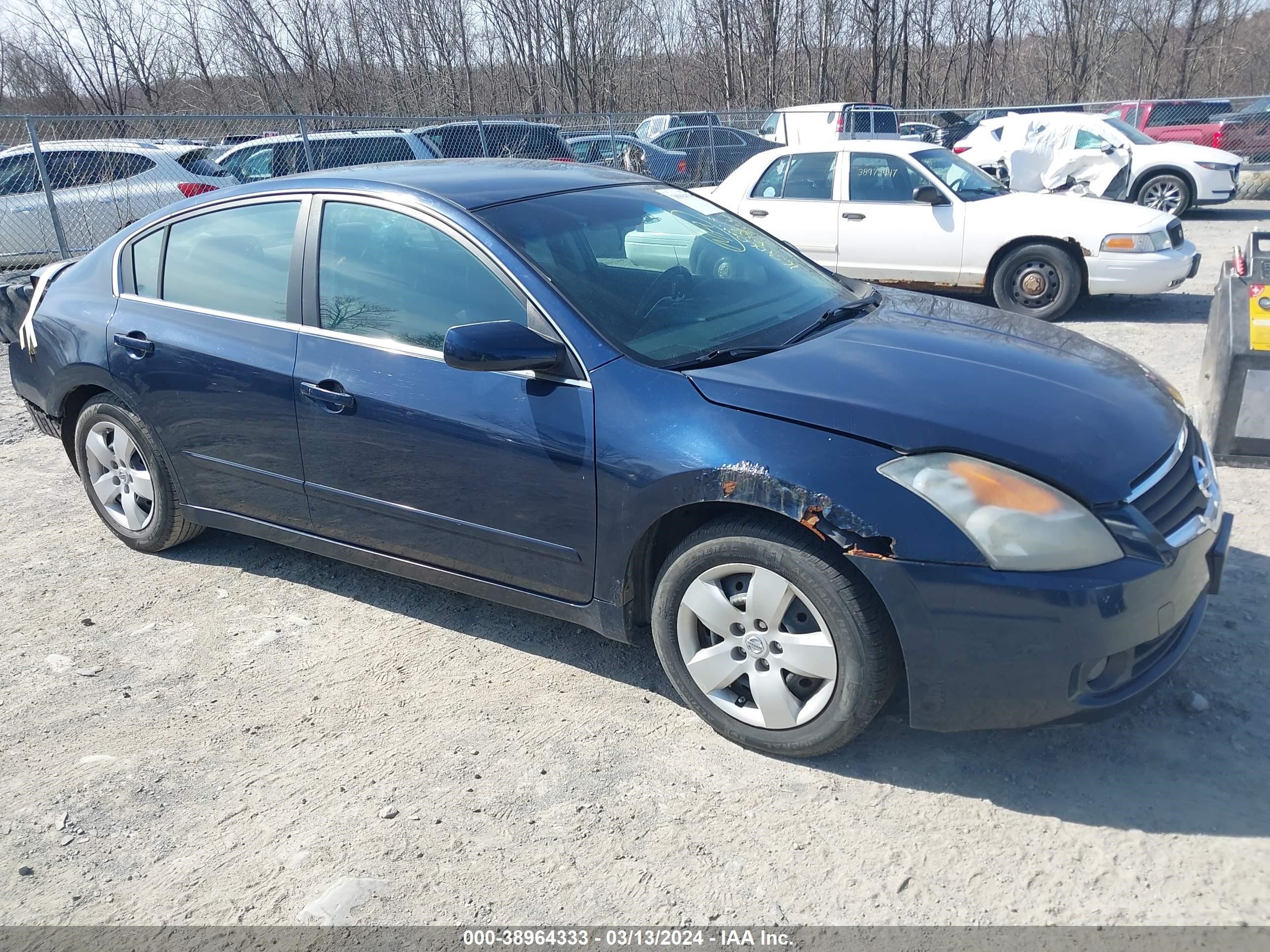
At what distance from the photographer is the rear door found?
3871 mm

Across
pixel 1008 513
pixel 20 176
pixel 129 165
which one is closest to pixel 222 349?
pixel 1008 513

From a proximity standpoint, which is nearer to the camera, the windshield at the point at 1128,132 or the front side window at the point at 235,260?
the front side window at the point at 235,260

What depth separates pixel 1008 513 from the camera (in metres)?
2.69

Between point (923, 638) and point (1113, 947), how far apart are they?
0.82 metres

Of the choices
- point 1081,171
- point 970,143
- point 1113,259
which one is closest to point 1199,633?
point 1113,259

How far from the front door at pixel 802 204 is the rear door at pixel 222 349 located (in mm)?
6432

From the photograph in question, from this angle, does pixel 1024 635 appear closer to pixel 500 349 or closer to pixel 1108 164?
pixel 500 349

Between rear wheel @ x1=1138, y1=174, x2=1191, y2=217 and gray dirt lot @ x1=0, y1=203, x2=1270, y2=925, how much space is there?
13.3m

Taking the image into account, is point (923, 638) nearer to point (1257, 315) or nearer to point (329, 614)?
point (329, 614)

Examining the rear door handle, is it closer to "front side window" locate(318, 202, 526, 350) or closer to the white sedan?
"front side window" locate(318, 202, 526, 350)

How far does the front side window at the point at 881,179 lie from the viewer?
948 cm

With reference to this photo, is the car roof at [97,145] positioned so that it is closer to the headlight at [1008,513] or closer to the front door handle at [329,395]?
the front door handle at [329,395]

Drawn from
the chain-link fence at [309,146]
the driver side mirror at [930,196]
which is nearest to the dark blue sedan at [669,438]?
the driver side mirror at [930,196]

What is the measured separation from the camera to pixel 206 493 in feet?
14.0
